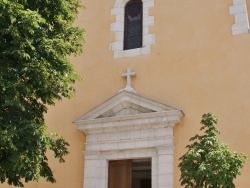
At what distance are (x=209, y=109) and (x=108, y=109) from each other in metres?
2.25

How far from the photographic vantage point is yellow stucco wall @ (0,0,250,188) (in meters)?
8.98

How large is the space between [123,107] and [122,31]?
2.10 metres

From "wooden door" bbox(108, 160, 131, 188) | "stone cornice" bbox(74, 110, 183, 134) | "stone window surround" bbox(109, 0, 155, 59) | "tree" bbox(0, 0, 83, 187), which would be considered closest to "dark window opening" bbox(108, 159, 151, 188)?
"wooden door" bbox(108, 160, 131, 188)

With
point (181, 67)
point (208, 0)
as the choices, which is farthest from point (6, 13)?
point (208, 0)

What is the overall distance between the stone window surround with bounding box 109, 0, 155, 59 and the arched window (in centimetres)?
12

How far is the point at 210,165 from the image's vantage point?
6457mm

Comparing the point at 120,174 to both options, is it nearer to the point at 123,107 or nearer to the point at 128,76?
the point at 123,107

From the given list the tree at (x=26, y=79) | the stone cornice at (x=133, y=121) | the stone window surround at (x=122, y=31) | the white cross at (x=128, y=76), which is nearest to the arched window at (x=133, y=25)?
the stone window surround at (x=122, y=31)

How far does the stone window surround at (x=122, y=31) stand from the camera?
1032 cm

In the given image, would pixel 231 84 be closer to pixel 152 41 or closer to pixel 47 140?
pixel 152 41

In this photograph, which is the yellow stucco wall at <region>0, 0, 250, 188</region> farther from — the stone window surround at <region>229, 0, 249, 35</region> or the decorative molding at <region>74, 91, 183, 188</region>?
the decorative molding at <region>74, 91, 183, 188</region>

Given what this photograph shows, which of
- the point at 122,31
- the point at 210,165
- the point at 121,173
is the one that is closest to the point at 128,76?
the point at 122,31

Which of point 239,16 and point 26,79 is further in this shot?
point 239,16

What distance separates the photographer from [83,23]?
37.1 ft
